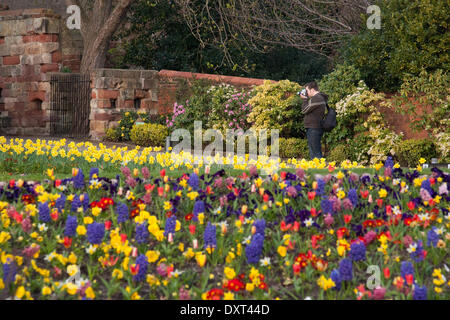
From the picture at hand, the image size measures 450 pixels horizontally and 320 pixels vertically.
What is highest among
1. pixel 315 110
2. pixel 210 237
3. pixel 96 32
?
pixel 96 32

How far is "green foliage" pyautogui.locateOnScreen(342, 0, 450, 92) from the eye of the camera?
10.3 meters

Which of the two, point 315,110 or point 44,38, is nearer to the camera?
point 315,110

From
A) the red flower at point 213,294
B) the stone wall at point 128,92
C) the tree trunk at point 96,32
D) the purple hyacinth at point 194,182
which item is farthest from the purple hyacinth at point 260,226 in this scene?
the tree trunk at point 96,32

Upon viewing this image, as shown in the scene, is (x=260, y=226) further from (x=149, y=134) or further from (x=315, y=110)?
Result: (x=149, y=134)

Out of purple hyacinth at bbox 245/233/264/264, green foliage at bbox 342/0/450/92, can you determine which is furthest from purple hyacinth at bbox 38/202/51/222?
green foliage at bbox 342/0/450/92

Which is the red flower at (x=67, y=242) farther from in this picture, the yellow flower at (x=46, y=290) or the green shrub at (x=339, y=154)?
the green shrub at (x=339, y=154)

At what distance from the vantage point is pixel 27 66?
16531 millimetres

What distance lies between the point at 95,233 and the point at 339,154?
744cm

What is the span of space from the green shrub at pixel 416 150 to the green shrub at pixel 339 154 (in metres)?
1.12

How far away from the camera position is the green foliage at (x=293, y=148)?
11555 millimetres

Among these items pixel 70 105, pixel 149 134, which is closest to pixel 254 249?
pixel 149 134

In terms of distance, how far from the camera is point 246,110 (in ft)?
42.3
